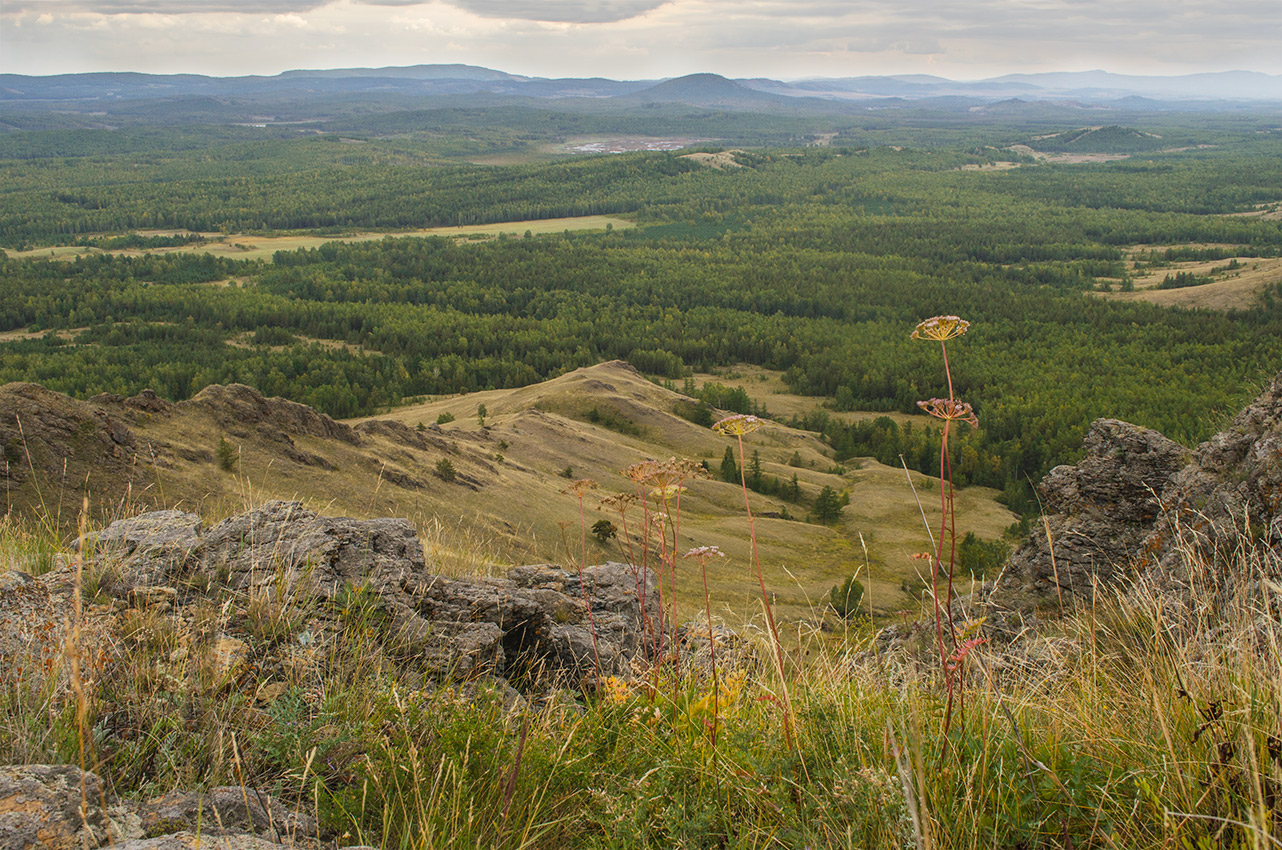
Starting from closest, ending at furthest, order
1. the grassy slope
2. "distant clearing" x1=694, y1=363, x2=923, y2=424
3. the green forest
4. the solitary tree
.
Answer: the solitary tree < the grassy slope < the green forest < "distant clearing" x1=694, y1=363, x2=923, y2=424

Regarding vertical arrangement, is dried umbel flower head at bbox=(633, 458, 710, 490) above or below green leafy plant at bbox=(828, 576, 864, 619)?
above

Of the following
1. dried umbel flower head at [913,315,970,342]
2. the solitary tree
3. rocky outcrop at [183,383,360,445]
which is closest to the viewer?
dried umbel flower head at [913,315,970,342]

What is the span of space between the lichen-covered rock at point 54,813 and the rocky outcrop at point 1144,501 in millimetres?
9607

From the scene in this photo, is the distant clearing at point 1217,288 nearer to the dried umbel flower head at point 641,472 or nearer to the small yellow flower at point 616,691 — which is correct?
the dried umbel flower head at point 641,472

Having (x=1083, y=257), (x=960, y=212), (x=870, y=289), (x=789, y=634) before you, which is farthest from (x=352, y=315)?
(x=960, y=212)

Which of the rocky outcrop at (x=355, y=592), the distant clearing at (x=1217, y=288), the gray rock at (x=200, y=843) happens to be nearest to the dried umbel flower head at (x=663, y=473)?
the rocky outcrop at (x=355, y=592)

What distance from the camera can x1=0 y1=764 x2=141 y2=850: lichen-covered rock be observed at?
9.93 ft

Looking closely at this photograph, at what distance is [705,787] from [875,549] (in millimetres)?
51274

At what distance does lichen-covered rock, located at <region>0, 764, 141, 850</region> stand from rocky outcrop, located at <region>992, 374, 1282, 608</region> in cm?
961

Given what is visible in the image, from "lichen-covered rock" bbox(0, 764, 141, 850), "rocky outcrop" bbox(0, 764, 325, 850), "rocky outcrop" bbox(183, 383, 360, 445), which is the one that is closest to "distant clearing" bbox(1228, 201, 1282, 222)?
"rocky outcrop" bbox(183, 383, 360, 445)

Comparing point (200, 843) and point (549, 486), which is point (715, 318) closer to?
point (549, 486)

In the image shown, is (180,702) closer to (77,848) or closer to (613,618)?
(77,848)

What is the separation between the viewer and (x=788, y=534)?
167ft

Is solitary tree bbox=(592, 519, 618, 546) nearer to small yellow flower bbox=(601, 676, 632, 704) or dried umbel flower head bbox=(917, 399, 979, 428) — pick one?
small yellow flower bbox=(601, 676, 632, 704)
